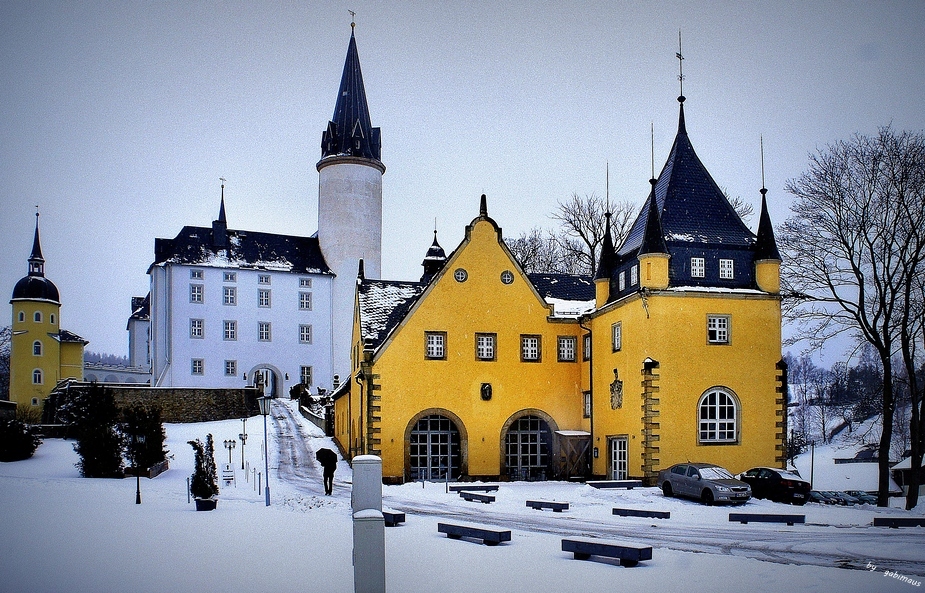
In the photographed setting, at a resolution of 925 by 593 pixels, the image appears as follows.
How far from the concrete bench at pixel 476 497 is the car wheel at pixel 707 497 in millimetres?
6537

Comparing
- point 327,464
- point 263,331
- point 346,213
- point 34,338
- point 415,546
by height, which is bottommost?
point 415,546

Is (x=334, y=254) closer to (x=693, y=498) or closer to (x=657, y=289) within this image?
(x=657, y=289)

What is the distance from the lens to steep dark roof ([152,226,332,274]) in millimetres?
71000

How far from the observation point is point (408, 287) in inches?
1703

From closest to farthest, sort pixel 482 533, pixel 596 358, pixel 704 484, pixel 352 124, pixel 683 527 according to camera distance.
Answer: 1. pixel 482 533
2. pixel 683 527
3. pixel 704 484
4. pixel 596 358
5. pixel 352 124

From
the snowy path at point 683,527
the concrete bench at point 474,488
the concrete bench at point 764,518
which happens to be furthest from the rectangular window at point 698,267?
the concrete bench at point 764,518

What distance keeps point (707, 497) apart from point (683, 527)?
5741 mm

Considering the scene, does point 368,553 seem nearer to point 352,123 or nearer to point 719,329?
point 719,329

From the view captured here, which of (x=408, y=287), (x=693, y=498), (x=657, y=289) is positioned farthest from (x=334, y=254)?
(x=693, y=498)

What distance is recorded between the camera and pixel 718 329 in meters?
33.2

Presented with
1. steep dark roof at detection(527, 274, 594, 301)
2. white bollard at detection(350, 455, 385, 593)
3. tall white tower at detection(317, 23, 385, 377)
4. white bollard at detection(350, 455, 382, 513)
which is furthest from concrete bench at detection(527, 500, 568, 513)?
tall white tower at detection(317, 23, 385, 377)

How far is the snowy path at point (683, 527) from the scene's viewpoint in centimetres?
1669

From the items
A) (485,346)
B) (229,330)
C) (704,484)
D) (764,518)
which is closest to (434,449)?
(485,346)

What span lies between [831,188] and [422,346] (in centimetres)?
1739
